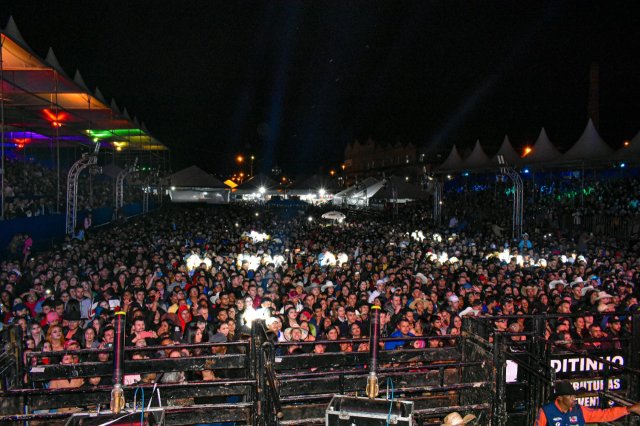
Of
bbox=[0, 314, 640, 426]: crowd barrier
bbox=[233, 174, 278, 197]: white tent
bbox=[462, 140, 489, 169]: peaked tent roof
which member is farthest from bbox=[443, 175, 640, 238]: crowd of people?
bbox=[233, 174, 278, 197]: white tent

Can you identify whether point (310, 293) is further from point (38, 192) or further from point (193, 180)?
point (193, 180)

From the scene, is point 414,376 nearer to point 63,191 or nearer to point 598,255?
point 598,255


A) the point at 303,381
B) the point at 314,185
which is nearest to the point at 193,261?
the point at 303,381

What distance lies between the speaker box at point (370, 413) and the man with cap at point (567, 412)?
1737 millimetres

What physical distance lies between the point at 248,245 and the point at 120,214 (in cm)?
1231

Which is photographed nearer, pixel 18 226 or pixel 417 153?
pixel 18 226

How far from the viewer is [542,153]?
23422 millimetres

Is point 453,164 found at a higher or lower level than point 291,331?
higher

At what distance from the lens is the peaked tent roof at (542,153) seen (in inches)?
899

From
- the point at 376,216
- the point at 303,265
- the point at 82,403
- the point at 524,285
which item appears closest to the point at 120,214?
the point at 376,216

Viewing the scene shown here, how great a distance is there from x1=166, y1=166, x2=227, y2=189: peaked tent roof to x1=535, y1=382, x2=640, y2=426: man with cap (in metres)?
35.6

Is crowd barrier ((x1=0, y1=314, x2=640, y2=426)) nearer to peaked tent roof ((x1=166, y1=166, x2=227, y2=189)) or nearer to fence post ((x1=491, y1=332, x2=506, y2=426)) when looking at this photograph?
fence post ((x1=491, y1=332, x2=506, y2=426))

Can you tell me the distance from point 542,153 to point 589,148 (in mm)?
3124

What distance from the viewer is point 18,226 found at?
48.1 feet
